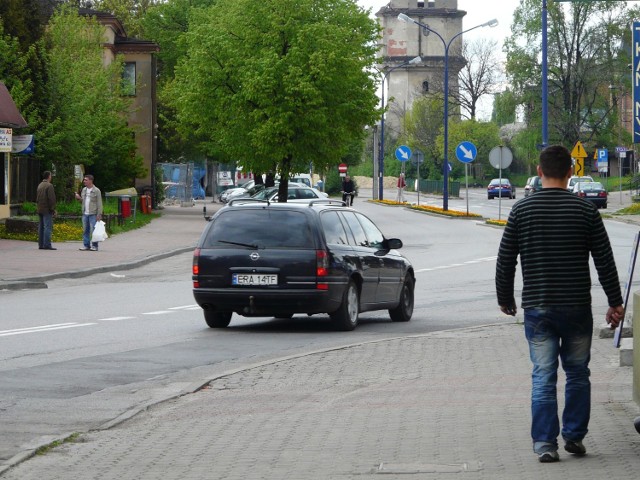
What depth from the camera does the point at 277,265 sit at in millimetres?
16531

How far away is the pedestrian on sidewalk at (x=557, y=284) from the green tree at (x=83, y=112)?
1637 inches

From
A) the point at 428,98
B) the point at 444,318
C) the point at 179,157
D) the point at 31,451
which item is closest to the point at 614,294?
the point at 31,451

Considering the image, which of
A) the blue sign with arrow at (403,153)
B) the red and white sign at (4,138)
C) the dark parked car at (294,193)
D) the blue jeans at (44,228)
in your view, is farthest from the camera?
the blue sign with arrow at (403,153)

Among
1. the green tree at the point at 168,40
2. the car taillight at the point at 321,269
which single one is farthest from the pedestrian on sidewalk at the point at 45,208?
the green tree at the point at 168,40

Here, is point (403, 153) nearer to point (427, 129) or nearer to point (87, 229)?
point (87, 229)

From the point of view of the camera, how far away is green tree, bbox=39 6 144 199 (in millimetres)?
50469

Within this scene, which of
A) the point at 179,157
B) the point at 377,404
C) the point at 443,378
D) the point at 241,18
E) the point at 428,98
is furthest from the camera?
the point at 428,98

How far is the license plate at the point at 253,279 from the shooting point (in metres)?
16.5

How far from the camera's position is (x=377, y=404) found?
10.2m

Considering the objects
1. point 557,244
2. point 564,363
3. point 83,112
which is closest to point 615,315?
point 564,363

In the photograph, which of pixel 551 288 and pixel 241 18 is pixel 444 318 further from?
pixel 241 18

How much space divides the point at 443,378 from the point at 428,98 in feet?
390

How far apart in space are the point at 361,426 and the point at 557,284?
6.35 ft

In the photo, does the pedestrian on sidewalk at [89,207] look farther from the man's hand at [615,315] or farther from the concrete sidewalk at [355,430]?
the man's hand at [615,315]
